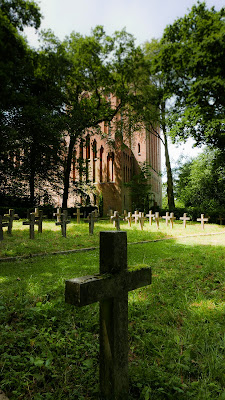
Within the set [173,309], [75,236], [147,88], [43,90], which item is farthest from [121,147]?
[173,309]

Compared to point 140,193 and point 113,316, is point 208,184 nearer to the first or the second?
point 140,193

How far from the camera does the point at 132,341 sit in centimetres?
299

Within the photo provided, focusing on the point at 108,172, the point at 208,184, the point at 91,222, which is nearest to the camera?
the point at 91,222

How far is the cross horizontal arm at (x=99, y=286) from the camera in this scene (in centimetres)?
177

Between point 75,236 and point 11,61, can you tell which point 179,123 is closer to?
point 11,61

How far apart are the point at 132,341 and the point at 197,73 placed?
24.8 m

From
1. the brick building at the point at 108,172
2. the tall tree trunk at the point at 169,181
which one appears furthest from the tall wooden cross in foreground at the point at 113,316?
the brick building at the point at 108,172

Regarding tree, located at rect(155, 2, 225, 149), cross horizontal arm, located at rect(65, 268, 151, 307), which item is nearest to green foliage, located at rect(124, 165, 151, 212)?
tree, located at rect(155, 2, 225, 149)

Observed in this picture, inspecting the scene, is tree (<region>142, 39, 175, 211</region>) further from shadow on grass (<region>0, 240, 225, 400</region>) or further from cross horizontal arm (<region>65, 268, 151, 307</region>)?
cross horizontal arm (<region>65, 268, 151, 307</region>)

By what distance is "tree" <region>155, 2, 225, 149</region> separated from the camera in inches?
838

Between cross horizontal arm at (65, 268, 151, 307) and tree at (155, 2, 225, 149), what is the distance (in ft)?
72.2

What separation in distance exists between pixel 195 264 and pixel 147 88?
24.5 meters

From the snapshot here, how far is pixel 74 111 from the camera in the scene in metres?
24.0

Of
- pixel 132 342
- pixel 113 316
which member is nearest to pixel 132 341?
pixel 132 342
